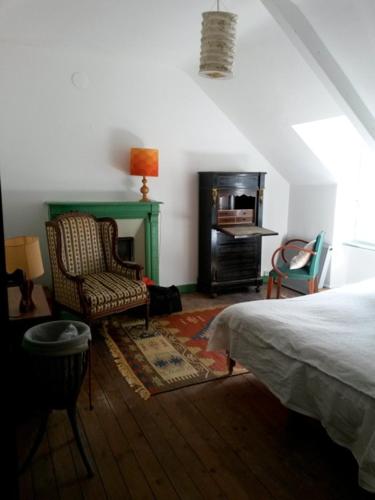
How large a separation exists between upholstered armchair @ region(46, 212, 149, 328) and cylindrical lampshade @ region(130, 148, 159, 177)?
60cm

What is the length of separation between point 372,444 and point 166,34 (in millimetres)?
3178

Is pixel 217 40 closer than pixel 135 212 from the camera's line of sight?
Yes

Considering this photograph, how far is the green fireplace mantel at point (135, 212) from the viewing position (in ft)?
11.7

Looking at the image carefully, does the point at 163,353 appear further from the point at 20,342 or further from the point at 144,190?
the point at 144,190

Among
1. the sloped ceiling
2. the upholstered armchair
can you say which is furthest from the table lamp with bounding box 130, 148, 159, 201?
the sloped ceiling

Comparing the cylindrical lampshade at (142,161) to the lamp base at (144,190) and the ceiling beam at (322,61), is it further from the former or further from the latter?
the ceiling beam at (322,61)

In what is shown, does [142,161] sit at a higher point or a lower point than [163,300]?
higher

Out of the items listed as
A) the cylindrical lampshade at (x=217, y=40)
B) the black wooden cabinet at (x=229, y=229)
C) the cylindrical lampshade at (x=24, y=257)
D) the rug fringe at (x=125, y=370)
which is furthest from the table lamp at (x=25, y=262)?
the black wooden cabinet at (x=229, y=229)

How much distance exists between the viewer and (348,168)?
4.27m

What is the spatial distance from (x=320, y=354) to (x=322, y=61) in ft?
6.70

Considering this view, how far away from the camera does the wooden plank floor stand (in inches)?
69.1

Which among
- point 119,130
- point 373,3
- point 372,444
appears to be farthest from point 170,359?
point 373,3

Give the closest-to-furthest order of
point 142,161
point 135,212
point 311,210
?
point 142,161 < point 135,212 < point 311,210

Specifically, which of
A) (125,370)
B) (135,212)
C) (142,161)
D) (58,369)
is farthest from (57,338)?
(142,161)
